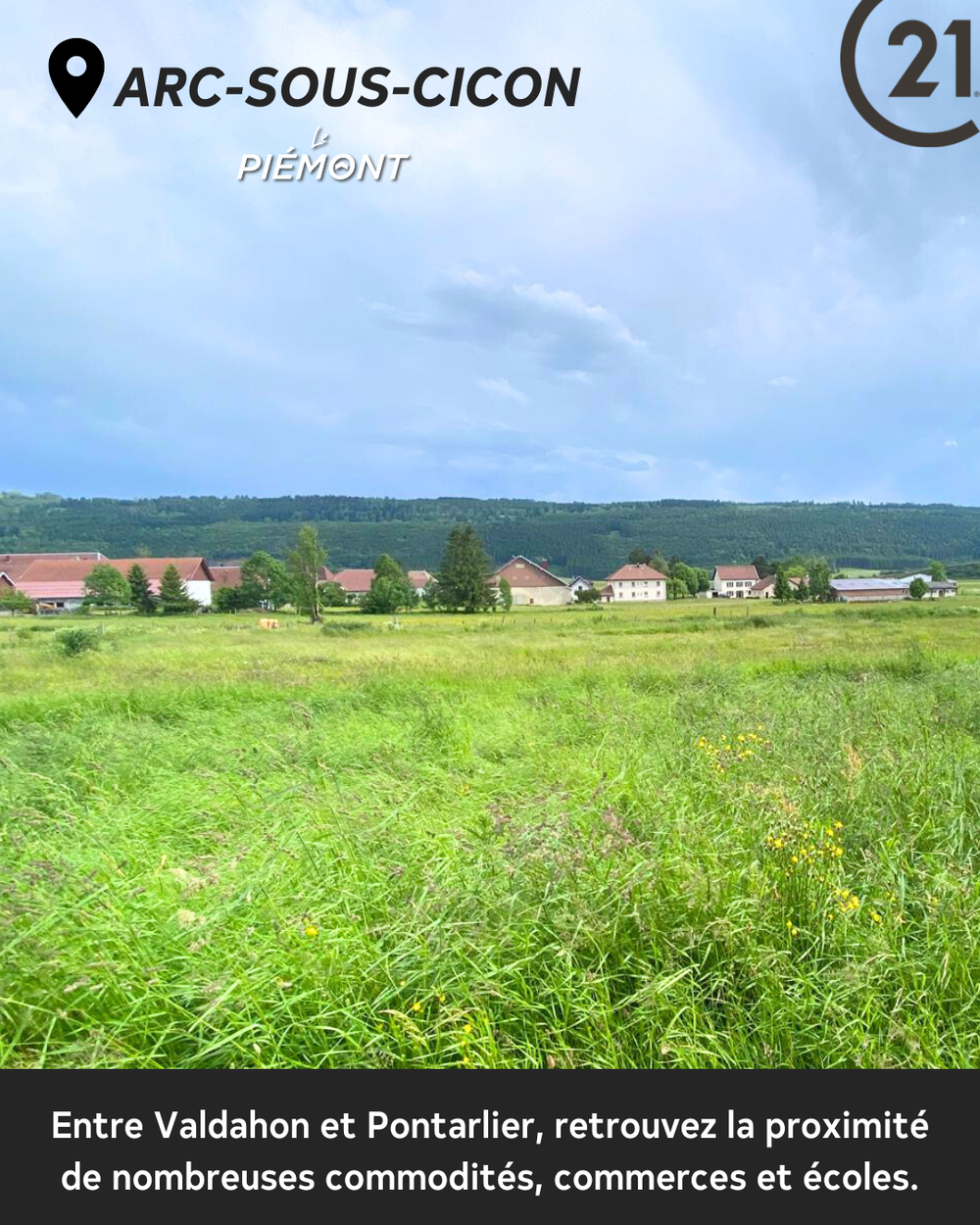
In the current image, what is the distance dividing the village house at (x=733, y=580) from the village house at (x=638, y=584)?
1091 centimetres

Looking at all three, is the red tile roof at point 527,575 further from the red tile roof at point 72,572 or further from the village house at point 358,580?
the red tile roof at point 72,572

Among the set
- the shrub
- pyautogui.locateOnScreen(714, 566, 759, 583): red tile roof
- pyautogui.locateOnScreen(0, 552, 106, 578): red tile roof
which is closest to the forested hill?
pyautogui.locateOnScreen(714, 566, 759, 583): red tile roof

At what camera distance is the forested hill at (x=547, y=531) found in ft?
302

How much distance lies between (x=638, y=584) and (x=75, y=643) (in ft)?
209

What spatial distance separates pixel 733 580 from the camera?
266 ft

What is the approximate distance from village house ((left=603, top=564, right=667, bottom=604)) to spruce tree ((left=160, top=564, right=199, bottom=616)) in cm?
4364

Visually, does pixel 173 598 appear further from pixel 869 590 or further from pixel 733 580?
pixel 869 590

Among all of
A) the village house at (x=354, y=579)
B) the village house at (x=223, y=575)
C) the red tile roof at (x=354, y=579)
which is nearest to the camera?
the village house at (x=354, y=579)

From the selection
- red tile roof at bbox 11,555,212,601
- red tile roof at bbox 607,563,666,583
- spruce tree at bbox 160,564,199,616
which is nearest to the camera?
spruce tree at bbox 160,564,199,616

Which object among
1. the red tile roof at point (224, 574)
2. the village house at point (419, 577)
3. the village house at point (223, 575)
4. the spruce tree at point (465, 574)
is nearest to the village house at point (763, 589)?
the spruce tree at point (465, 574)

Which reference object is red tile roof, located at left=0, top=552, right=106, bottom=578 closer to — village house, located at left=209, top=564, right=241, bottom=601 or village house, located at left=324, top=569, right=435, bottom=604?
village house, located at left=209, top=564, right=241, bottom=601

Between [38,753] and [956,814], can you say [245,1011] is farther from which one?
[38,753]

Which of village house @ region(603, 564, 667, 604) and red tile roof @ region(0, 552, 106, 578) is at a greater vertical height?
red tile roof @ region(0, 552, 106, 578)

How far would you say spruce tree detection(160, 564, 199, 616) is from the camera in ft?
173
